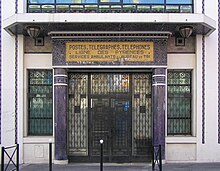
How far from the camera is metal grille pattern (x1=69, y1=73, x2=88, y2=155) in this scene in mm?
12367

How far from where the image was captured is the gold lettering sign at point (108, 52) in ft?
38.9

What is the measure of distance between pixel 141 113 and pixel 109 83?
61.3 inches

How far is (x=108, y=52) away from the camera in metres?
11.9

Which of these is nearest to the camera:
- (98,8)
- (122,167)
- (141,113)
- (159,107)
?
(122,167)

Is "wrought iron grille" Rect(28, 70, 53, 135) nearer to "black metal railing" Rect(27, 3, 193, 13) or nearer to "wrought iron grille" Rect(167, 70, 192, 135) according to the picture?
"black metal railing" Rect(27, 3, 193, 13)

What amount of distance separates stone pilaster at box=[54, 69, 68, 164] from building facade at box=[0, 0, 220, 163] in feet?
0.11

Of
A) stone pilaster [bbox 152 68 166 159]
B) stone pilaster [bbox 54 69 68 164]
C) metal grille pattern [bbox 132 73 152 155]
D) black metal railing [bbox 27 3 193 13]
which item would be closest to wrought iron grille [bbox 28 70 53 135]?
stone pilaster [bbox 54 69 68 164]

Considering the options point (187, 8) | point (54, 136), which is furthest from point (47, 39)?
point (187, 8)

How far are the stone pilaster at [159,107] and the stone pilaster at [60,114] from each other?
306 cm

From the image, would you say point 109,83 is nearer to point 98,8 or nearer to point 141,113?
point 141,113

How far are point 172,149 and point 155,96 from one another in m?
1.95

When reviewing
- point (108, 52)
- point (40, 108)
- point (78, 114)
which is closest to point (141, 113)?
point (78, 114)

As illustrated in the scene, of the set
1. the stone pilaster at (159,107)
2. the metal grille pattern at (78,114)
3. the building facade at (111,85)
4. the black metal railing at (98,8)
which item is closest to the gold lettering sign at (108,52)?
the building facade at (111,85)

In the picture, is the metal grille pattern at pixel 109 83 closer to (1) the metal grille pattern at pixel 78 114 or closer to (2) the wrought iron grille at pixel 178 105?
(1) the metal grille pattern at pixel 78 114
